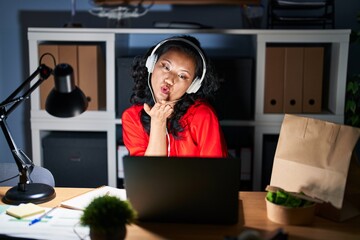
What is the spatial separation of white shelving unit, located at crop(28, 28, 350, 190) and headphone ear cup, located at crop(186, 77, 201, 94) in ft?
1.98

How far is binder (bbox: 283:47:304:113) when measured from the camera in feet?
9.37

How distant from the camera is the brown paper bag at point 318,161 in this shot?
1631 mm

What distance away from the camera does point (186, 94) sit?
2.37 meters

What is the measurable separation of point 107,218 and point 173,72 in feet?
3.51

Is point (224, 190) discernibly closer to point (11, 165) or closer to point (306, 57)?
point (11, 165)

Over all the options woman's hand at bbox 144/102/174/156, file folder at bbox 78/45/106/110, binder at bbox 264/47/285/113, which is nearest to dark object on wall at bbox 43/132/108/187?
file folder at bbox 78/45/106/110

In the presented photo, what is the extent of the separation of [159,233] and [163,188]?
134mm

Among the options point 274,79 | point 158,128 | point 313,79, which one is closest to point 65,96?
point 158,128

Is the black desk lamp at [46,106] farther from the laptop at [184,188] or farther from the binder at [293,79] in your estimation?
the binder at [293,79]

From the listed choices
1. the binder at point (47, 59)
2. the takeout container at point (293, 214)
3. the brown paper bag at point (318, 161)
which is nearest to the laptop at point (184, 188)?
the takeout container at point (293, 214)

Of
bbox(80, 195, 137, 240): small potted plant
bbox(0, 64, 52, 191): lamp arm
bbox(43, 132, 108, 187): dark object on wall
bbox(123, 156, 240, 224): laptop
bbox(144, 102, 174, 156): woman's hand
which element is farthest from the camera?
bbox(43, 132, 108, 187): dark object on wall

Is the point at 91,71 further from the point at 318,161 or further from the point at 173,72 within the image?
the point at 318,161

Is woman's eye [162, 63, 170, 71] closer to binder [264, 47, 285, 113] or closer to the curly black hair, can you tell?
the curly black hair

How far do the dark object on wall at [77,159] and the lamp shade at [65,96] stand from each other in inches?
49.5
